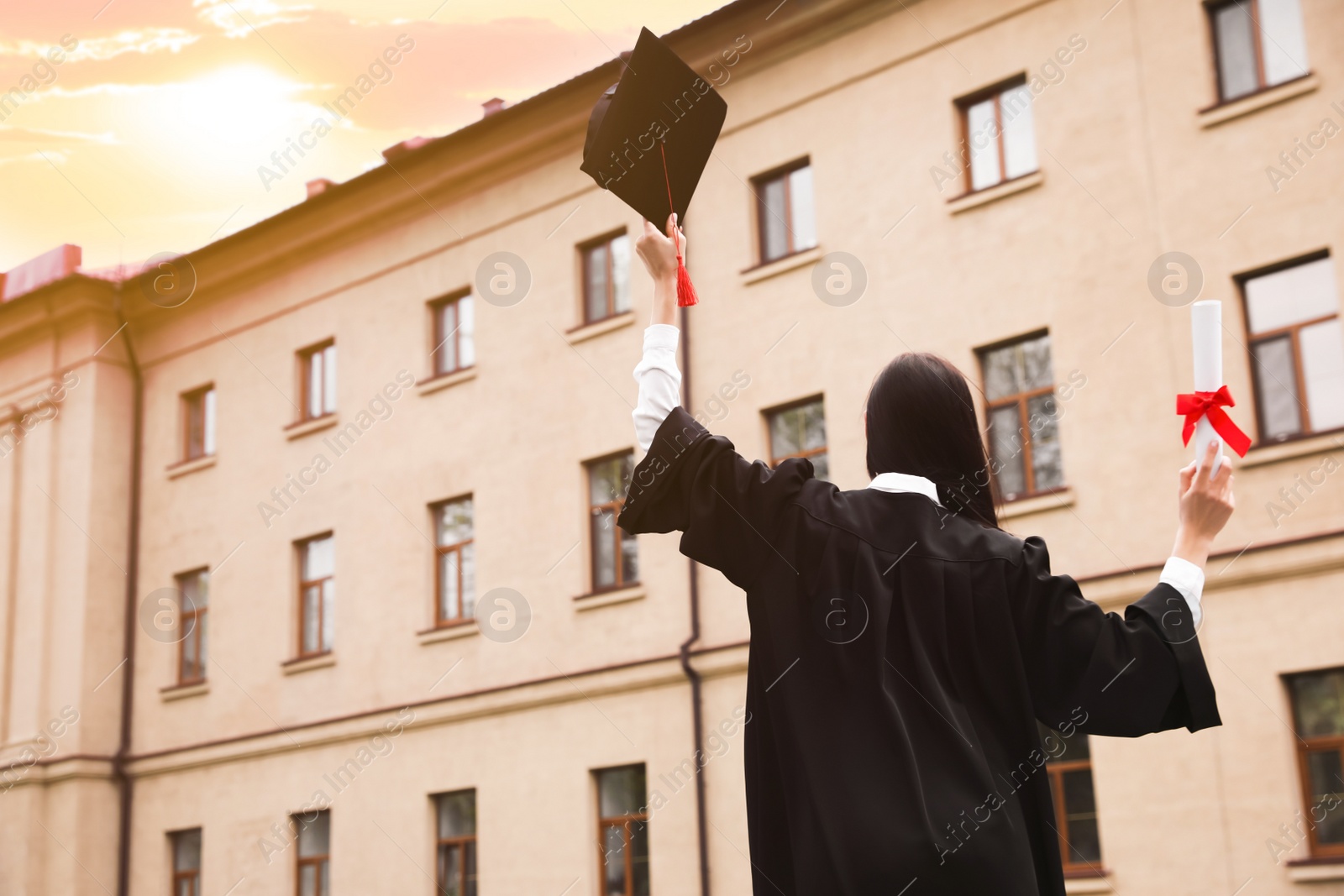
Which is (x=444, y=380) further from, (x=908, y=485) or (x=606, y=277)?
(x=908, y=485)

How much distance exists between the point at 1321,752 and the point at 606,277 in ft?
36.7

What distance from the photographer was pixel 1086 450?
49.7 ft

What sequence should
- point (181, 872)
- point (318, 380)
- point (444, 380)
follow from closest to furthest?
point (444, 380) < point (318, 380) < point (181, 872)

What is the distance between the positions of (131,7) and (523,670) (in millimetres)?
9487

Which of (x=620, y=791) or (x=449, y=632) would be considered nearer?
(x=620, y=791)

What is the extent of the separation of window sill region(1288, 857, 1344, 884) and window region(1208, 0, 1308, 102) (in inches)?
285

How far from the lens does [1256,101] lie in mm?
14523

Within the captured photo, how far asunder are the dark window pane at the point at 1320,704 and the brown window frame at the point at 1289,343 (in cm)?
219

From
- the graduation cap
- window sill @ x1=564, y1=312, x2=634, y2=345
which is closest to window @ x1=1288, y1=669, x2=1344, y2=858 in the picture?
window sill @ x1=564, y1=312, x2=634, y2=345

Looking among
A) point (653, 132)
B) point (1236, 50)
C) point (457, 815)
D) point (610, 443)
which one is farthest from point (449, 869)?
point (653, 132)

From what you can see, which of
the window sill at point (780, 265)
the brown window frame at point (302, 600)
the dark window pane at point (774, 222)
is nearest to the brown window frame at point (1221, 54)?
the window sill at point (780, 265)

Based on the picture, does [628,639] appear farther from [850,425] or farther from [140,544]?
[140,544]

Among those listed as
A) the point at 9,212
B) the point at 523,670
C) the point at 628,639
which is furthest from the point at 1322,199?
the point at 9,212

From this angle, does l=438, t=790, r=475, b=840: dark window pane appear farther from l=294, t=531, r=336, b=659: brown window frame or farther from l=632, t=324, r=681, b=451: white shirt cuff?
l=632, t=324, r=681, b=451: white shirt cuff
